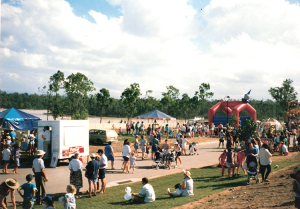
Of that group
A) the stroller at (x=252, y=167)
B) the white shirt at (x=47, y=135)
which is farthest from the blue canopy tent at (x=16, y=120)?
the stroller at (x=252, y=167)

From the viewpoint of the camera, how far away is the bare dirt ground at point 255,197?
23.7 ft

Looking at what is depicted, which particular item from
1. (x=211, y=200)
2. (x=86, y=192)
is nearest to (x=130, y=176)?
(x=86, y=192)

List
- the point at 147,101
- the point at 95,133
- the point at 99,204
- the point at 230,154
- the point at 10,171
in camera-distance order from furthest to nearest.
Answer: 1. the point at 147,101
2. the point at 95,133
3. the point at 10,171
4. the point at 230,154
5. the point at 99,204

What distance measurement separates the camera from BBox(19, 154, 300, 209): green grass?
25.2 ft

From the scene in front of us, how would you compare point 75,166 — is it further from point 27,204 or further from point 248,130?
point 248,130

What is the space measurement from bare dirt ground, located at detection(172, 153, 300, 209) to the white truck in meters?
8.10

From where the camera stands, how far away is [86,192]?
30.1ft

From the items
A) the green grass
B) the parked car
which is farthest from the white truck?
the parked car

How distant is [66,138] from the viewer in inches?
525

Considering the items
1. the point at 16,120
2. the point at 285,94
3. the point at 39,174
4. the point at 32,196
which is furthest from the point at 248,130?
the point at 285,94

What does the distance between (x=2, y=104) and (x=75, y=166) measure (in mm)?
97305

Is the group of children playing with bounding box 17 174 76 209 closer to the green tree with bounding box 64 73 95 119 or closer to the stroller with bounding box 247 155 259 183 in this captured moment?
the stroller with bounding box 247 155 259 183

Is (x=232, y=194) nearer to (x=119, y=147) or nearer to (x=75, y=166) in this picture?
Answer: (x=75, y=166)

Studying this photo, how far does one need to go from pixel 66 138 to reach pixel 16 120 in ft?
31.4
